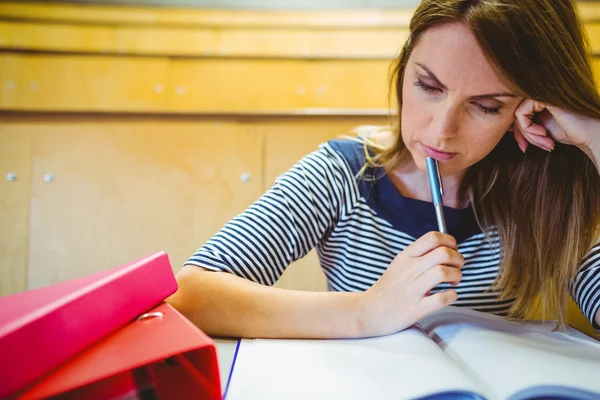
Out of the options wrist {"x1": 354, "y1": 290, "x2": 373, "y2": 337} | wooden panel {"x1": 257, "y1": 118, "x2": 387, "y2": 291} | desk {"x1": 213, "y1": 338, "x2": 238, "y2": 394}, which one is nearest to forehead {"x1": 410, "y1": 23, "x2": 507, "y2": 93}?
wrist {"x1": 354, "y1": 290, "x2": 373, "y2": 337}

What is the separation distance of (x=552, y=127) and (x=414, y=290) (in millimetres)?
333

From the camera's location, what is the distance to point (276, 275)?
0.59 meters

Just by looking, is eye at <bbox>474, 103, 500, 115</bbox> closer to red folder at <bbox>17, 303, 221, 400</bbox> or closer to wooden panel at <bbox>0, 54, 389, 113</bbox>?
red folder at <bbox>17, 303, 221, 400</bbox>

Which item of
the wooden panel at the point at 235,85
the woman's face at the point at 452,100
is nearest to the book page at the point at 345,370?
the woman's face at the point at 452,100

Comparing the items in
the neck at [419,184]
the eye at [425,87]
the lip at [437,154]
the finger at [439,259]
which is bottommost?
the finger at [439,259]

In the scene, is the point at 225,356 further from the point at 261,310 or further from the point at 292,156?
the point at 292,156

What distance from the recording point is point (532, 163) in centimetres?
66

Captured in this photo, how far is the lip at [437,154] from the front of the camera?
1.79ft

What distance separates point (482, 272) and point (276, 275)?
30 cm

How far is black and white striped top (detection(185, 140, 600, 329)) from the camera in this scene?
618mm

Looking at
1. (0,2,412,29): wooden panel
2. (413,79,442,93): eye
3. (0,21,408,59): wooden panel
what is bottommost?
(413,79,442,93): eye

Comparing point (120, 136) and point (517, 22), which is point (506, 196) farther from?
point (120, 136)

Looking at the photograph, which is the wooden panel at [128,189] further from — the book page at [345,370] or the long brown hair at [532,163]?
the book page at [345,370]

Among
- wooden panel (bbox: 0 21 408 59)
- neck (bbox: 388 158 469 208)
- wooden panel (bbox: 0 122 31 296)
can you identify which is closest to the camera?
neck (bbox: 388 158 469 208)
